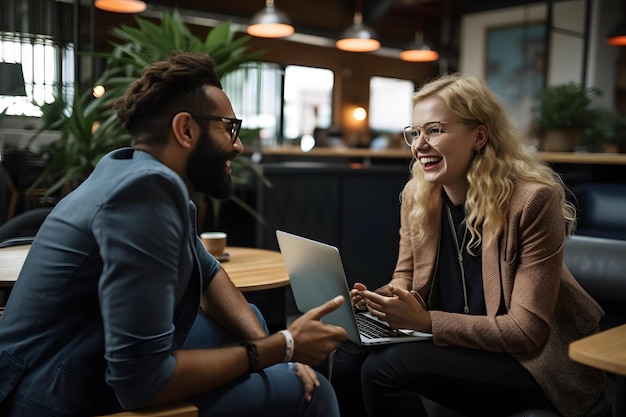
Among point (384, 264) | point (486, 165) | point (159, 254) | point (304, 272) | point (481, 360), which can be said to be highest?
point (486, 165)

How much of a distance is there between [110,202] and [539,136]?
5352mm

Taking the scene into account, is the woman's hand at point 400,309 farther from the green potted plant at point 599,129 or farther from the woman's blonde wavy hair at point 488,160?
the green potted plant at point 599,129

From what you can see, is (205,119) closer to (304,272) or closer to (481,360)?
(304,272)

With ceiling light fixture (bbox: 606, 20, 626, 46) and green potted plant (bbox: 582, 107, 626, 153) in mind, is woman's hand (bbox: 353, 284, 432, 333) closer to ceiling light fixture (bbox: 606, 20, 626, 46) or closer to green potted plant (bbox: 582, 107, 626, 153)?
green potted plant (bbox: 582, 107, 626, 153)

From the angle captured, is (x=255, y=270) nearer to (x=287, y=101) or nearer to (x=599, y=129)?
(x=599, y=129)

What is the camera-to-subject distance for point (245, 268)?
203 cm

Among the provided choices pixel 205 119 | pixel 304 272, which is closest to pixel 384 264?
pixel 304 272

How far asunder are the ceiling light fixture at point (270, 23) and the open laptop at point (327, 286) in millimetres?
5398

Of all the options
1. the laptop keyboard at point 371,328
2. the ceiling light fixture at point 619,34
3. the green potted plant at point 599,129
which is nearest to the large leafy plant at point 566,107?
the green potted plant at point 599,129

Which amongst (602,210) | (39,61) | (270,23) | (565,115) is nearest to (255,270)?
(39,61)

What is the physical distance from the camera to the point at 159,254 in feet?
3.32

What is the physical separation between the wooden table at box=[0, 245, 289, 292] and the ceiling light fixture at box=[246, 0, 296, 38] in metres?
4.76

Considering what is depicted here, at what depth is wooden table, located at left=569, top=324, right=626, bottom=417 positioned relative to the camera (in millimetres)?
1001

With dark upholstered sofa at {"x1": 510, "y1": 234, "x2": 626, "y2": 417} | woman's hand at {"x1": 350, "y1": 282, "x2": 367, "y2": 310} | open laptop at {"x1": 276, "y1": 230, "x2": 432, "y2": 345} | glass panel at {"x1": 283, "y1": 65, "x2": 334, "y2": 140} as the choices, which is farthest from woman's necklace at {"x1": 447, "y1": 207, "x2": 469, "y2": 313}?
glass panel at {"x1": 283, "y1": 65, "x2": 334, "y2": 140}
